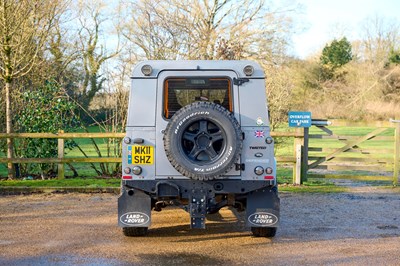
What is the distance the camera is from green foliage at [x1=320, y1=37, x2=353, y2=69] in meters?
52.0

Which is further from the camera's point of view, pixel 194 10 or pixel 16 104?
pixel 194 10

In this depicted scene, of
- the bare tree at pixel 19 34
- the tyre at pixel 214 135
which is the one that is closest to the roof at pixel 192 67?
the tyre at pixel 214 135

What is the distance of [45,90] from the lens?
48.6 ft

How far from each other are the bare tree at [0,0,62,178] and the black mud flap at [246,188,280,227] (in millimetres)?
7794

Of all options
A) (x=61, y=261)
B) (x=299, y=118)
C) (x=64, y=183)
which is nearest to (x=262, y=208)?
(x=61, y=261)

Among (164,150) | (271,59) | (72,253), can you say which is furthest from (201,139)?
(271,59)

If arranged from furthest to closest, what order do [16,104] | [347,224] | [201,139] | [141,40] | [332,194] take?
[141,40]
[16,104]
[332,194]
[347,224]
[201,139]

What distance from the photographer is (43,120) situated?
14.2 metres

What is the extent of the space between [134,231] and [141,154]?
110cm

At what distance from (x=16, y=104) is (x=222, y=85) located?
8.75m

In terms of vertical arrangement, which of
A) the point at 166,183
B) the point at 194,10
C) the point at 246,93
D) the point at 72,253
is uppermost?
the point at 194,10

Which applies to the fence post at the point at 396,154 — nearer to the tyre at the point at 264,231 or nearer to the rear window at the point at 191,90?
the tyre at the point at 264,231

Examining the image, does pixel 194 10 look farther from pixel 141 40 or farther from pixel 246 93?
pixel 246 93

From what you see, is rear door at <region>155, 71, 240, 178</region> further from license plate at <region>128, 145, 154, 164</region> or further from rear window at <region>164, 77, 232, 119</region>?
license plate at <region>128, 145, 154, 164</region>
